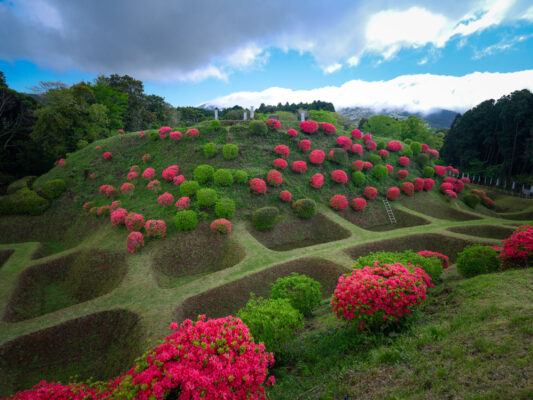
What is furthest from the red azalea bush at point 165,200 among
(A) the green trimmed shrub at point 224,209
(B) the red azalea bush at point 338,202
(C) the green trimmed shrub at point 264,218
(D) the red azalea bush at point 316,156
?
(D) the red azalea bush at point 316,156

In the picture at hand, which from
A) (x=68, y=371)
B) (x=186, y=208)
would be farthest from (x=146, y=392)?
(x=186, y=208)

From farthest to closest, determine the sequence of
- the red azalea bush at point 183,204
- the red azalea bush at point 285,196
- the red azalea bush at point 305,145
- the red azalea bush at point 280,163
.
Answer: the red azalea bush at point 305,145
the red azalea bush at point 280,163
the red azalea bush at point 285,196
the red azalea bush at point 183,204

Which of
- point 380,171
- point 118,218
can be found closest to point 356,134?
point 380,171

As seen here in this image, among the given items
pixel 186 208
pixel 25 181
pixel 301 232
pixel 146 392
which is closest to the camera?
pixel 146 392

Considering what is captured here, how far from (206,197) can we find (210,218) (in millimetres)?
1400

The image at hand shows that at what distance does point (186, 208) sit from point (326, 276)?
9.23 metres

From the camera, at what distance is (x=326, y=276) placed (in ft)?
38.4

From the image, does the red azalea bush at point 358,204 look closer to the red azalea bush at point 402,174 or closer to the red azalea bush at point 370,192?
the red azalea bush at point 370,192

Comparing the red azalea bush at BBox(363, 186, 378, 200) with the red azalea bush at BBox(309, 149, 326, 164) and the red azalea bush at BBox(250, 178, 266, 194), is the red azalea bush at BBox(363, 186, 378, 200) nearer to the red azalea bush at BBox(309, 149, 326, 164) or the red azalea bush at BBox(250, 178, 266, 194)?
the red azalea bush at BBox(309, 149, 326, 164)

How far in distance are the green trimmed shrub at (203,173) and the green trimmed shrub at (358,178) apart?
12678mm

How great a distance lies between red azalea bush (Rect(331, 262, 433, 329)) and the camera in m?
5.32

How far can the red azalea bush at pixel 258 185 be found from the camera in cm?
1714

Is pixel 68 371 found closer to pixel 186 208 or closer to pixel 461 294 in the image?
pixel 186 208

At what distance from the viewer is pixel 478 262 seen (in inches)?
336
